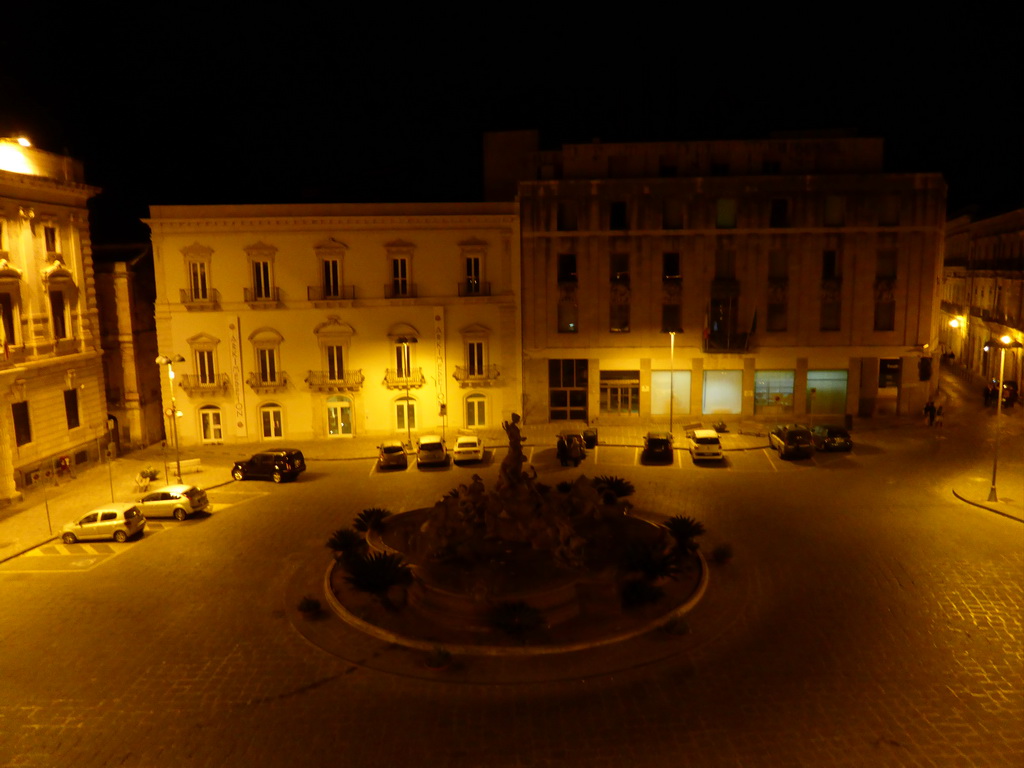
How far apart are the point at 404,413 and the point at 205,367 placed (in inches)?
413

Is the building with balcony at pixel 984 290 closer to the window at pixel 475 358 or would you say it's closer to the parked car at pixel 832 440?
the parked car at pixel 832 440

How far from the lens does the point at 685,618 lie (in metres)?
20.9

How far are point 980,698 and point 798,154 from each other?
110 ft

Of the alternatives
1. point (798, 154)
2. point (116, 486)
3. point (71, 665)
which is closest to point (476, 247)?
point (798, 154)

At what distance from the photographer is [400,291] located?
1730 inches

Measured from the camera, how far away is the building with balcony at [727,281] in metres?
44.2

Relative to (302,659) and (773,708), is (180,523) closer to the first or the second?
(302,659)

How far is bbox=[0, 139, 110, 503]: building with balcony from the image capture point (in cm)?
3366

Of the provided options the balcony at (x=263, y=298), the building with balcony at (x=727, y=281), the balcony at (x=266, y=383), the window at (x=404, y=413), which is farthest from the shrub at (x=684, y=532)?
the balcony at (x=263, y=298)

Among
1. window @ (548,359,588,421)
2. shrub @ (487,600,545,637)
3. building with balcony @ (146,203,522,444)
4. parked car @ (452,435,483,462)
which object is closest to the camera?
shrub @ (487,600,545,637)

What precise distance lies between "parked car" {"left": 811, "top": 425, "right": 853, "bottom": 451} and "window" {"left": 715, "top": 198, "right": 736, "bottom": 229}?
1229 centimetres

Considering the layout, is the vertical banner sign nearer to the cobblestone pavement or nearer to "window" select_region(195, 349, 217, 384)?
"window" select_region(195, 349, 217, 384)

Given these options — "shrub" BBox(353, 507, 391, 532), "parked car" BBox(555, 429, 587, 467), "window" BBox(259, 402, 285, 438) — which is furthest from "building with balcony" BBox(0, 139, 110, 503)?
"parked car" BBox(555, 429, 587, 467)

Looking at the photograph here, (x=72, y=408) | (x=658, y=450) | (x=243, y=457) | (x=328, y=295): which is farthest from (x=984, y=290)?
(x=72, y=408)
